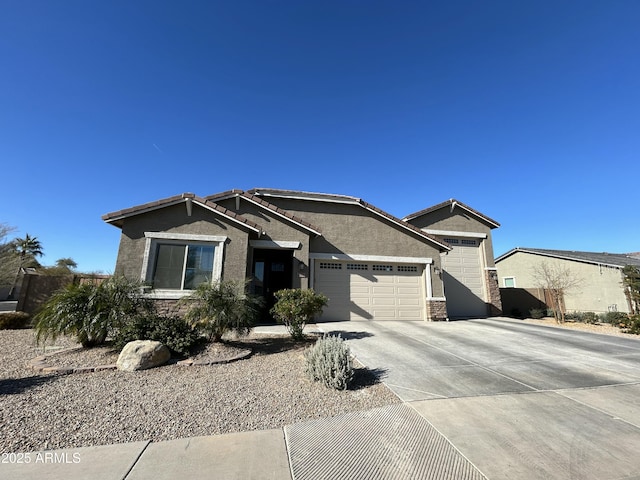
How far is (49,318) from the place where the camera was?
611 cm

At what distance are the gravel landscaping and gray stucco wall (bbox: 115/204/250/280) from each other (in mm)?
3975

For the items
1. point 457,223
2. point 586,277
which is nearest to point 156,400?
point 457,223

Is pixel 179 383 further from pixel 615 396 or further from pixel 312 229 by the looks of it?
pixel 312 229

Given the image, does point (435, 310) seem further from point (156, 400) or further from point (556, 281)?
point (156, 400)

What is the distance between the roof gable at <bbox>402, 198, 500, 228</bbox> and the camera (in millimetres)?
16047

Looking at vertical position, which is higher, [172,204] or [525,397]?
[172,204]

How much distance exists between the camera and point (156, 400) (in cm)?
418

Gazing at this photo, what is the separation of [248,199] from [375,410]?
32.2 ft

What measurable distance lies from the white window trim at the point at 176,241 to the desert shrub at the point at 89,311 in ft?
9.12

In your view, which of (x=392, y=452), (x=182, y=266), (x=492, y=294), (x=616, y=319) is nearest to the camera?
(x=392, y=452)

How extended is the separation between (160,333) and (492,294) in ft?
54.3

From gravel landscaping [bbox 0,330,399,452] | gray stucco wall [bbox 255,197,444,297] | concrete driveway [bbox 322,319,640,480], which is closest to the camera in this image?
concrete driveway [bbox 322,319,640,480]

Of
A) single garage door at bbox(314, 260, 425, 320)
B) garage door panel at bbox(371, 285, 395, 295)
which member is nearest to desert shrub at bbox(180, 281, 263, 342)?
single garage door at bbox(314, 260, 425, 320)

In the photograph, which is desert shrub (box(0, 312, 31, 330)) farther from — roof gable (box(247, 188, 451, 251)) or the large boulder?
roof gable (box(247, 188, 451, 251))
